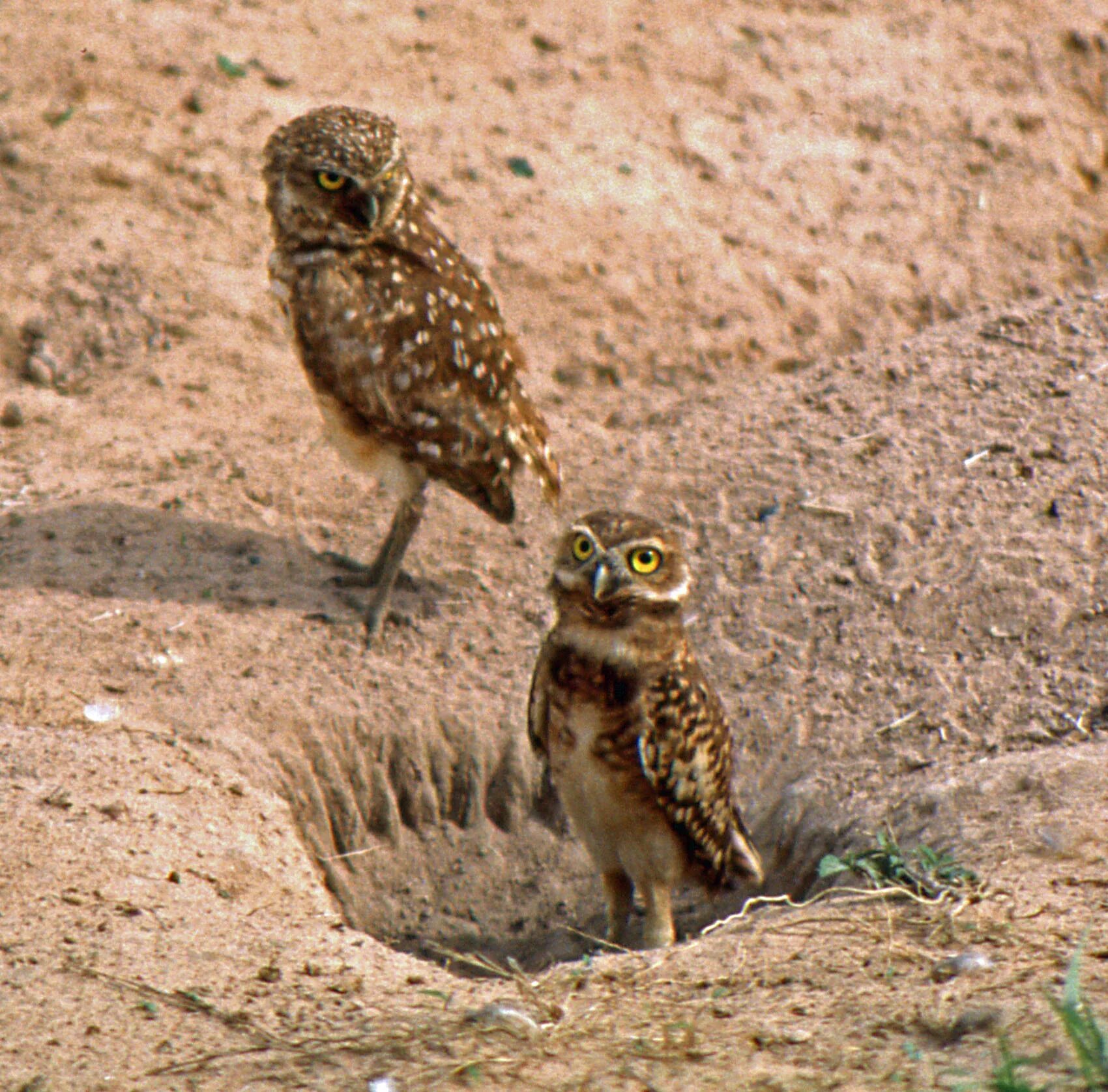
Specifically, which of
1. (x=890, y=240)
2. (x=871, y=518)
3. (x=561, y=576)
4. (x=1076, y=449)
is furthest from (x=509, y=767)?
(x=890, y=240)

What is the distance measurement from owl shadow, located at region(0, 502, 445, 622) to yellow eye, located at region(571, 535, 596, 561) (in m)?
1.80

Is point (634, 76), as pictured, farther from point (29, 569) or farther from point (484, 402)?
point (29, 569)

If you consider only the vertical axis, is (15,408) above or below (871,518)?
below

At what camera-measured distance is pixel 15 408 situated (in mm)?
7391

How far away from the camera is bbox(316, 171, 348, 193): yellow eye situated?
6340mm

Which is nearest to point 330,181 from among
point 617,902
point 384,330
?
point 384,330

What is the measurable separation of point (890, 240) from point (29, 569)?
18.0 feet

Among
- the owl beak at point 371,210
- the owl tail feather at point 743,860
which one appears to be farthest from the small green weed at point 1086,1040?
the owl beak at point 371,210

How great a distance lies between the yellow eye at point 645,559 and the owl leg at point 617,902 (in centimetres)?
120

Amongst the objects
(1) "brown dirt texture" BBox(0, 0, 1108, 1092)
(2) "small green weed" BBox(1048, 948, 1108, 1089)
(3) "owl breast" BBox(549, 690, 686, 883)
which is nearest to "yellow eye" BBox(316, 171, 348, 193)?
(1) "brown dirt texture" BBox(0, 0, 1108, 1092)

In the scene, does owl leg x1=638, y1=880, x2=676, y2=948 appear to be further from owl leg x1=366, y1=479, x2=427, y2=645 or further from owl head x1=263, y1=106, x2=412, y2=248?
owl head x1=263, y1=106, x2=412, y2=248

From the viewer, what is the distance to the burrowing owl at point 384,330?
6.30 meters

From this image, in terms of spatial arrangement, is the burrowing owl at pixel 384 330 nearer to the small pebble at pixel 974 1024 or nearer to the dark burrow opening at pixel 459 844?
the dark burrow opening at pixel 459 844

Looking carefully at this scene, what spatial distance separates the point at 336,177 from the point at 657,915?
10.8 feet
